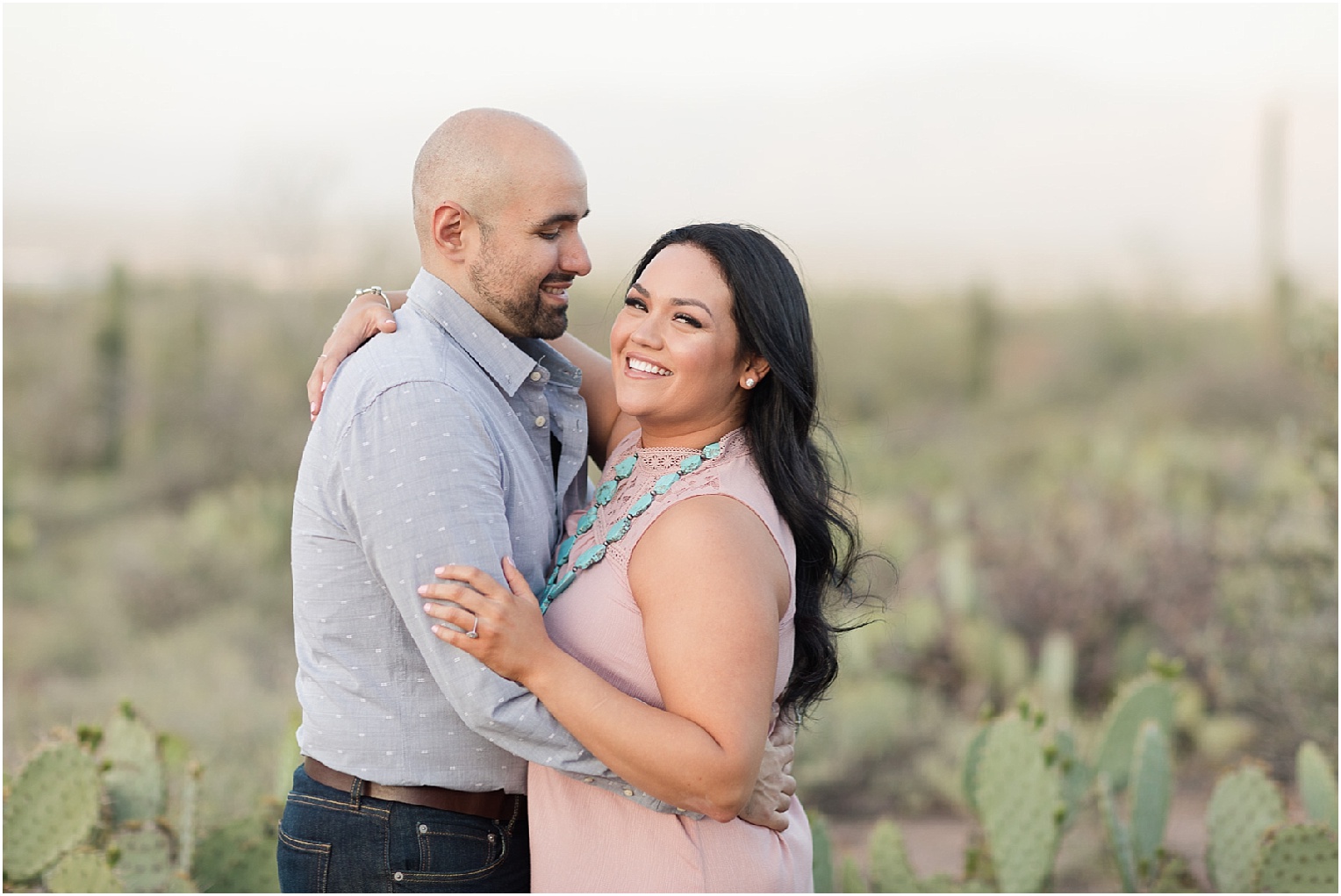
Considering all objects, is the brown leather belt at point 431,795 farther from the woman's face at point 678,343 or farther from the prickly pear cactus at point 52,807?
the prickly pear cactus at point 52,807

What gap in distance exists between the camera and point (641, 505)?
97.1 inches

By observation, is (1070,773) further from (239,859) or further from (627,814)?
(239,859)

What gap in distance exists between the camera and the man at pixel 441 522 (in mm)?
2285

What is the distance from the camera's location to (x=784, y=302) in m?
2.56

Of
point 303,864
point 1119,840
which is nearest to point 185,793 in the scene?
point 303,864

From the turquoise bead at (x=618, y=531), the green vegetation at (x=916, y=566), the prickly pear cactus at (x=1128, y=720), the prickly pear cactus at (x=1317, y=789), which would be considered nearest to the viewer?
the turquoise bead at (x=618, y=531)

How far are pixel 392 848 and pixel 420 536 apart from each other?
2.23ft

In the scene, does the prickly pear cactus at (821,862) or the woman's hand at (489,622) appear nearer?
the woman's hand at (489,622)

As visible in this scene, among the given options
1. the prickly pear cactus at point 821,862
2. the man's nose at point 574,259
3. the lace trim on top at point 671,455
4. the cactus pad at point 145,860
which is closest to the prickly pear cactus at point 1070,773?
the prickly pear cactus at point 821,862

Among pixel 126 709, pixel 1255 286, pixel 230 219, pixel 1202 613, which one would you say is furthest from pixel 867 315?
pixel 126 709

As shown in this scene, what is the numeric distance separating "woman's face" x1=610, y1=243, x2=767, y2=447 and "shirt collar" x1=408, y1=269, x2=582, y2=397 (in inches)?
8.9

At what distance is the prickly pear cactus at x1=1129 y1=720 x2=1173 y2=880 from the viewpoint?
464 cm

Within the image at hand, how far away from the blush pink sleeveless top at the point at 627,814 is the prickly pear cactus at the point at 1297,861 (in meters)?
2.56

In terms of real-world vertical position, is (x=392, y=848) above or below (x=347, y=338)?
below
